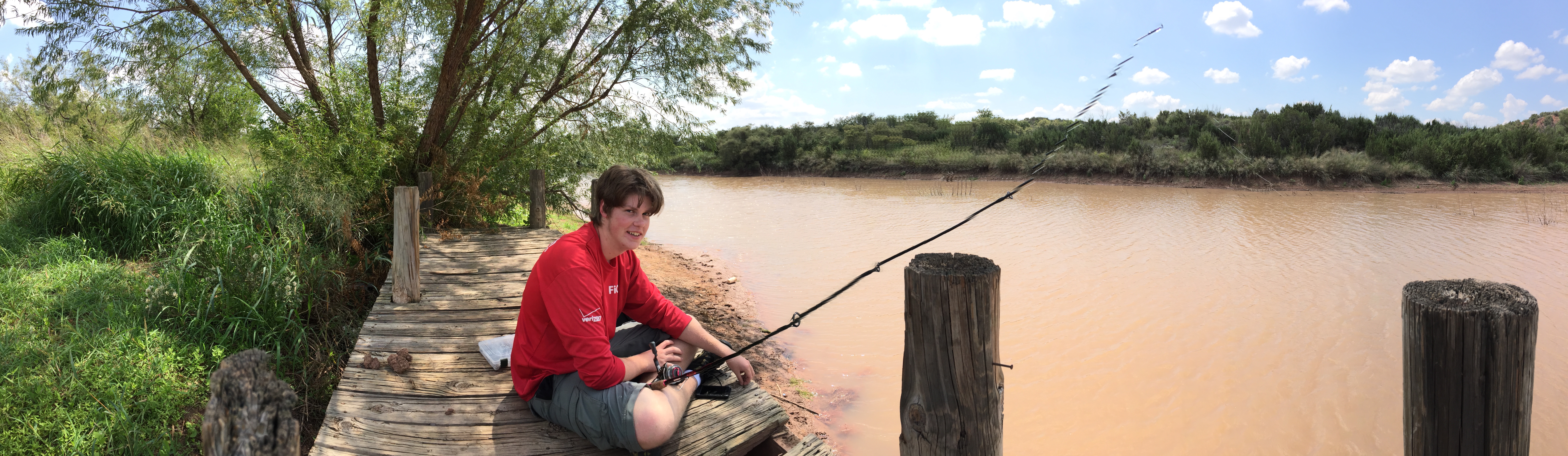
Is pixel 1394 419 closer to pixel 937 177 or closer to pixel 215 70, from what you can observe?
pixel 215 70

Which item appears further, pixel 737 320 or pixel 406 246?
pixel 737 320

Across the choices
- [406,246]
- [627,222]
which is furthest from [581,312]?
[406,246]

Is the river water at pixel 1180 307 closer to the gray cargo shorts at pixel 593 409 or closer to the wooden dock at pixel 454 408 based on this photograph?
the wooden dock at pixel 454 408

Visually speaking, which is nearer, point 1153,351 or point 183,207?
point 183,207

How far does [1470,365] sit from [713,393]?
259cm

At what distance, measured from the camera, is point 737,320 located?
7273 mm

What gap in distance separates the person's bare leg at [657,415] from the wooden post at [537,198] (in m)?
5.43

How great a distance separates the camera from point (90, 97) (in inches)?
322

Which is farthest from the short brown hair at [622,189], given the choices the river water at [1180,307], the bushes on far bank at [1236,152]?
the bushes on far bank at [1236,152]

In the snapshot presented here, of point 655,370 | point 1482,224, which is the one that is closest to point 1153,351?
point 655,370

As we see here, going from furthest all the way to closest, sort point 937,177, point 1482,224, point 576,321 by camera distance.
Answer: point 937,177 → point 1482,224 → point 576,321

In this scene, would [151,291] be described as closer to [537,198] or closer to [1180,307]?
[537,198]

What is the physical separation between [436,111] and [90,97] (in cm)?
509

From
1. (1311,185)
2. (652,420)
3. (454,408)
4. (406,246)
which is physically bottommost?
(454,408)
